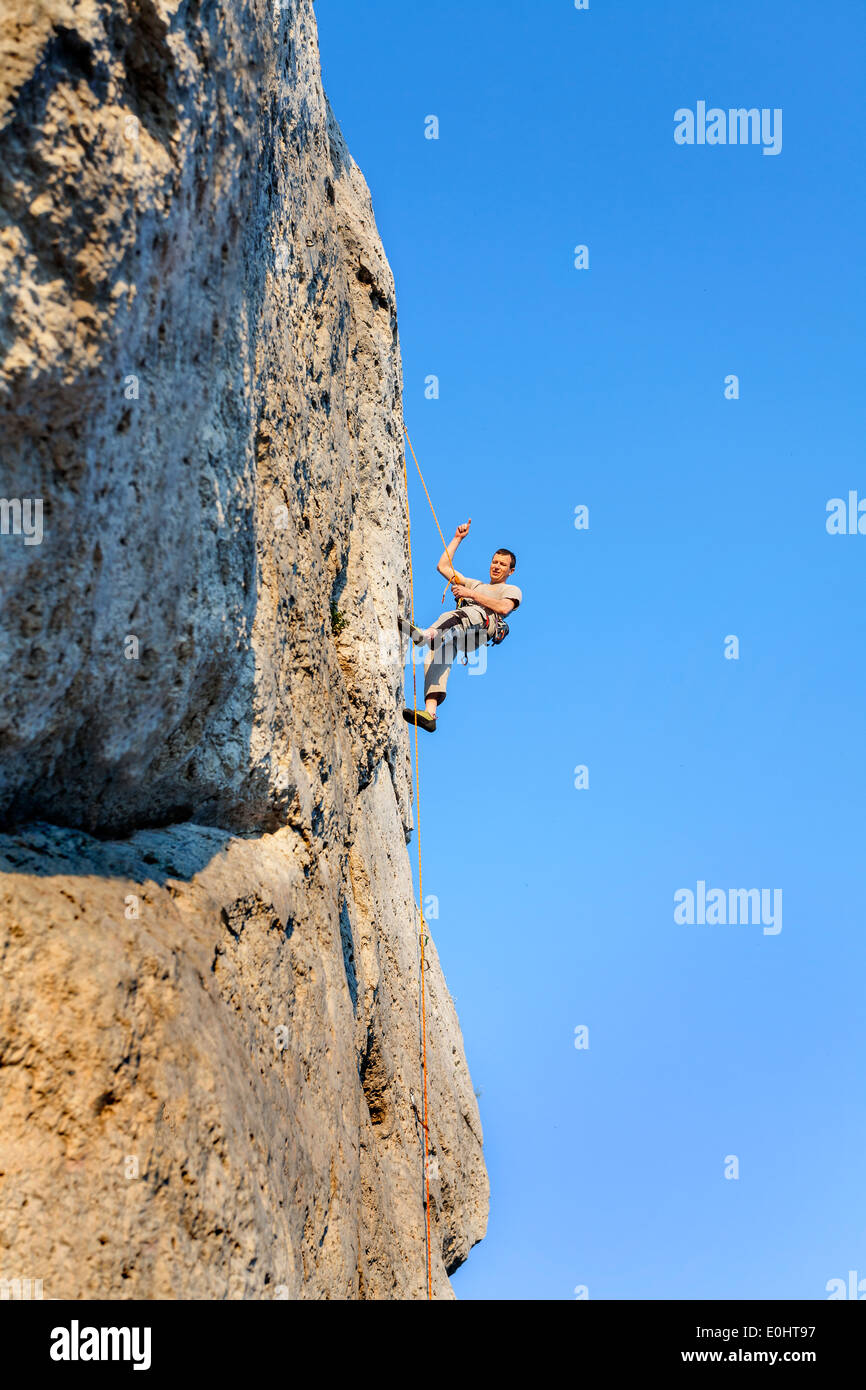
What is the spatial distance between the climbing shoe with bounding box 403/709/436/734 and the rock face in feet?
12.8

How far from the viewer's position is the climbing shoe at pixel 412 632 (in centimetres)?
1151

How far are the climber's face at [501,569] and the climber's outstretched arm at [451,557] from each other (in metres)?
0.68

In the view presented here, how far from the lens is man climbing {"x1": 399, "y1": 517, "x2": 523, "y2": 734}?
12898mm

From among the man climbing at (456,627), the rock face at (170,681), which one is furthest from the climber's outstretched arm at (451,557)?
the rock face at (170,681)

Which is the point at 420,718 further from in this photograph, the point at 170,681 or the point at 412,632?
the point at 170,681

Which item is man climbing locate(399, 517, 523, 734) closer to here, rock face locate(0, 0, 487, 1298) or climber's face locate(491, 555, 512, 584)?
climber's face locate(491, 555, 512, 584)

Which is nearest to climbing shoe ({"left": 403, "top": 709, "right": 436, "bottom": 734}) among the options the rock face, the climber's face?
the climber's face

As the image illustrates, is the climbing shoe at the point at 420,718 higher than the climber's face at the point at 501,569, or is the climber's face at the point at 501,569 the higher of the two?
the climber's face at the point at 501,569

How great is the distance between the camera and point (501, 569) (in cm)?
1355

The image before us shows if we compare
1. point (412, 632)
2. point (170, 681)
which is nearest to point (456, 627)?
point (412, 632)

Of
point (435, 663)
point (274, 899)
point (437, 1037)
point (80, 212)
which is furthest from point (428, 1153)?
point (80, 212)

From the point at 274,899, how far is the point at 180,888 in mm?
956

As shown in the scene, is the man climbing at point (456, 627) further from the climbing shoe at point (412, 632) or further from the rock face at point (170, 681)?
the rock face at point (170, 681)
